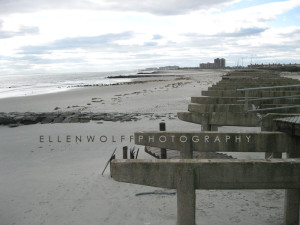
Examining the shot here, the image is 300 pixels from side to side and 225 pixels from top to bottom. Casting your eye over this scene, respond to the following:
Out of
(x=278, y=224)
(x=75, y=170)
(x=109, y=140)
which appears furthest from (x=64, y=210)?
(x=109, y=140)

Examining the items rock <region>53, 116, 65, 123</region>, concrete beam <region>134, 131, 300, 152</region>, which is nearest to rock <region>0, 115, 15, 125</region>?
rock <region>53, 116, 65, 123</region>

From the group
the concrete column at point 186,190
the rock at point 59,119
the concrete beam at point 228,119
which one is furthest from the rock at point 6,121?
the concrete column at point 186,190

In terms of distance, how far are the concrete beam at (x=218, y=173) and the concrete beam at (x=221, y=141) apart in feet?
4.43

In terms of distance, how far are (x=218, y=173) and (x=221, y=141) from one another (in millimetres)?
1630

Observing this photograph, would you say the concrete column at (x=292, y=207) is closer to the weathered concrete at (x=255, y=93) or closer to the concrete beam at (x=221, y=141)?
the concrete beam at (x=221, y=141)

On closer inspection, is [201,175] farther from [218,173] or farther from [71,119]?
[71,119]

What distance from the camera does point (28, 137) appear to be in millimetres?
14164

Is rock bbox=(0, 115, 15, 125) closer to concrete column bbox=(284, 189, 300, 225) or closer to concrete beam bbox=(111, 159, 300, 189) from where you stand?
concrete beam bbox=(111, 159, 300, 189)

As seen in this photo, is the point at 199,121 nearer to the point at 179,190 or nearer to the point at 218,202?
the point at 218,202

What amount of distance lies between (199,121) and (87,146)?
5.27 metres

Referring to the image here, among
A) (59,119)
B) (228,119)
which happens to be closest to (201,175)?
(228,119)

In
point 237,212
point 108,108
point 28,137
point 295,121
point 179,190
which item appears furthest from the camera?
point 108,108

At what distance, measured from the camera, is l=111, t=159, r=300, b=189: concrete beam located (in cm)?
448

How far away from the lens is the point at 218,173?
453 cm
